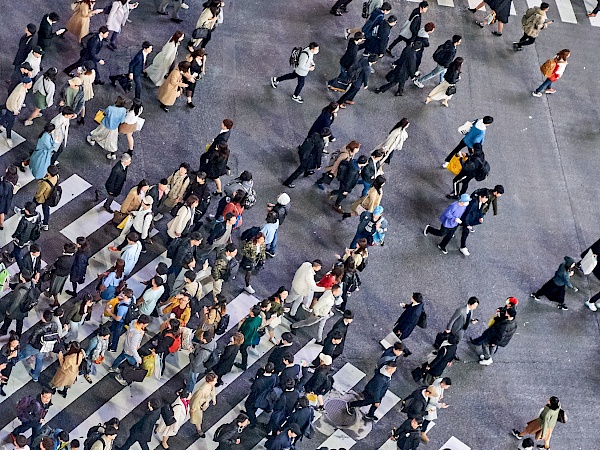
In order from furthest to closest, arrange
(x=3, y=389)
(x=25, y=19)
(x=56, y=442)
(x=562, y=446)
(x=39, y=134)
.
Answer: (x=25, y=19) < (x=39, y=134) < (x=562, y=446) < (x=3, y=389) < (x=56, y=442)

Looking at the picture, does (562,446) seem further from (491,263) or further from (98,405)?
(98,405)

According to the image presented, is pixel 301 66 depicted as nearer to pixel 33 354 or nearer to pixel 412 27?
pixel 412 27

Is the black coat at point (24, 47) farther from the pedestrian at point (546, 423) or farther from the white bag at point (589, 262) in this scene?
the pedestrian at point (546, 423)

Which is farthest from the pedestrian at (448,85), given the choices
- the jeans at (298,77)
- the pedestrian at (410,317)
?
the pedestrian at (410,317)

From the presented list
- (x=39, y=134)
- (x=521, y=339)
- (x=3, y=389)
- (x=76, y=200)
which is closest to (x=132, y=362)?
(x=3, y=389)

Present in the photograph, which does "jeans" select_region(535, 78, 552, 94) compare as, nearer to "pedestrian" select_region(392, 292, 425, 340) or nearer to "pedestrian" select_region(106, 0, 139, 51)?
"pedestrian" select_region(392, 292, 425, 340)

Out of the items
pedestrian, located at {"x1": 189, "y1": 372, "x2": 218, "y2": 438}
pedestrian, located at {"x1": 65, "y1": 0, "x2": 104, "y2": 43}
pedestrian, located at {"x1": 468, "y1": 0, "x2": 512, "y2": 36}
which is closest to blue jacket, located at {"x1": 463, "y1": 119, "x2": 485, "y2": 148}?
pedestrian, located at {"x1": 468, "y1": 0, "x2": 512, "y2": 36}
